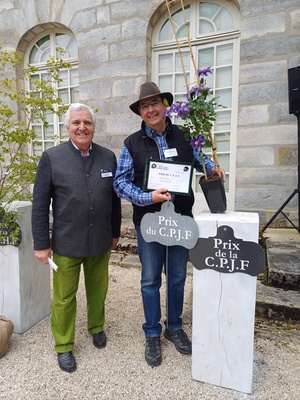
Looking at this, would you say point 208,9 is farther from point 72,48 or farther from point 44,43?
point 44,43

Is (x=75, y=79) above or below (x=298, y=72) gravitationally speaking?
above

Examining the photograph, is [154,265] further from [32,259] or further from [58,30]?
[58,30]

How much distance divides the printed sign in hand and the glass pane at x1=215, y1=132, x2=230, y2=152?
2.99 metres

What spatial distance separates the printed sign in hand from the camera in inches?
69.4

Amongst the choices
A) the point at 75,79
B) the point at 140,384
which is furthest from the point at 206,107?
the point at 75,79

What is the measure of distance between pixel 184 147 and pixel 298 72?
232cm

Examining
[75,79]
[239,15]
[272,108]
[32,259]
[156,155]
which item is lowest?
[32,259]

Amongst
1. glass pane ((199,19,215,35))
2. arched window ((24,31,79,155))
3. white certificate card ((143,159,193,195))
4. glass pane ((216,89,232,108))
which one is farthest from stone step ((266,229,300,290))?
arched window ((24,31,79,155))

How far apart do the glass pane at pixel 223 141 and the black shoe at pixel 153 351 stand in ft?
10.3

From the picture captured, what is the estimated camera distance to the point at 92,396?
5.80 ft

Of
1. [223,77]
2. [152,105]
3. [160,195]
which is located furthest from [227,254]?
[223,77]

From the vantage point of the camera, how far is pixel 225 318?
1754 mm

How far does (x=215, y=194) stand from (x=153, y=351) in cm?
116

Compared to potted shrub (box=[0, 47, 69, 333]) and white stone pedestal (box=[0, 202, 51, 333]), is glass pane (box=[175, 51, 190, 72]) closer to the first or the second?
potted shrub (box=[0, 47, 69, 333])
